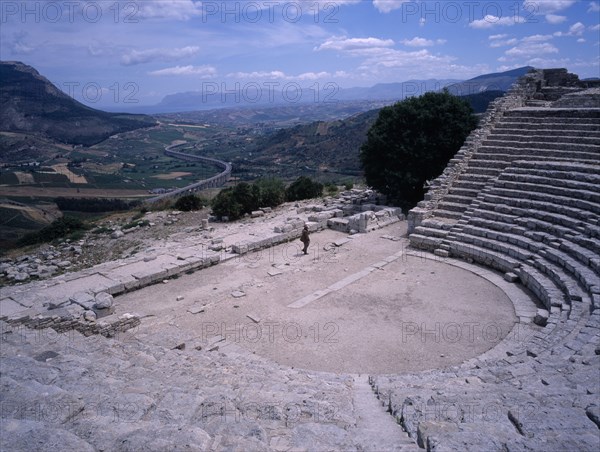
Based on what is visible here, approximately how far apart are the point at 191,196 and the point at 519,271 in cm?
1863

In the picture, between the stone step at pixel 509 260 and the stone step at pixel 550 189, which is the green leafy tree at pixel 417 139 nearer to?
the stone step at pixel 550 189

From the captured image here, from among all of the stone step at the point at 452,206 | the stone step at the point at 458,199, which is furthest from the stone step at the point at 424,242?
the stone step at the point at 458,199

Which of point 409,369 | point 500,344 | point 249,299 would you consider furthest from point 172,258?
point 500,344

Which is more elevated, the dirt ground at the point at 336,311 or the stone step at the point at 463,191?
the stone step at the point at 463,191

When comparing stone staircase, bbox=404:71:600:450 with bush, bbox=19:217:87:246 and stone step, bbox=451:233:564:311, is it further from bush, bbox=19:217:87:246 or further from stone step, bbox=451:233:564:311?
bush, bbox=19:217:87:246

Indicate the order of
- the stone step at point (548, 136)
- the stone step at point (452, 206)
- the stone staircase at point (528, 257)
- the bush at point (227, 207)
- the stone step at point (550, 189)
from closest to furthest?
the stone staircase at point (528, 257)
the stone step at point (550, 189)
the stone step at point (548, 136)
the stone step at point (452, 206)
the bush at point (227, 207)

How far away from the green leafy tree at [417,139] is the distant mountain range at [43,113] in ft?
276

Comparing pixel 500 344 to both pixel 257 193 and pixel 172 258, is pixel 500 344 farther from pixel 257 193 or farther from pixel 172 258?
pixel 257 193

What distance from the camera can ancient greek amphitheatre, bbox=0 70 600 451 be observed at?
15.5 ft

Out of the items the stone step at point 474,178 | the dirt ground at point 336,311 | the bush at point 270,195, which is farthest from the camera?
the bush at point 270,195

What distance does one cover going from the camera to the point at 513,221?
14.5m

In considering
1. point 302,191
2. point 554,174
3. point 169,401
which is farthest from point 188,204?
point 169,401

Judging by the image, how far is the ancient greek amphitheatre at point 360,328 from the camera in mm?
4711

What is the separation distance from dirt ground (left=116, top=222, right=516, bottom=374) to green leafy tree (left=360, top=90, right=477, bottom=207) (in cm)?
689
